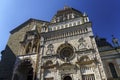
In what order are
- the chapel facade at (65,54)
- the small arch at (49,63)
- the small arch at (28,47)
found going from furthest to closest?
the small arch at (28,47) < the small arch at (49,63) < the chapel facade at (65,54)

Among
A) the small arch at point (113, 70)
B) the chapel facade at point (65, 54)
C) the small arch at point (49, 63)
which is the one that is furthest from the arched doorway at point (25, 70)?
the small arch at point (113, 70)

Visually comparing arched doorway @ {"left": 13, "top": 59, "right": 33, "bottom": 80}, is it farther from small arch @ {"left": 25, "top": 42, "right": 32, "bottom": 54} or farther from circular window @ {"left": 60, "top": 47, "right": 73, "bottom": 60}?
circular window @ {"left": 60, "top": 47, "right": 73, "bottom": 60}

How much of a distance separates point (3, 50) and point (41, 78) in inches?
474

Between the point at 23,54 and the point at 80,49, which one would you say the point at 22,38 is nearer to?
the point at 23,54

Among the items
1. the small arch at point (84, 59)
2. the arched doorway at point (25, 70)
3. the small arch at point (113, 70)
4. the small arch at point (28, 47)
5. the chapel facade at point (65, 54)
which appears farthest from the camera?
the small arch at point (28, 47)

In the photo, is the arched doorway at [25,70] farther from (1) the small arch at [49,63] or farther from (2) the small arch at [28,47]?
(1) the small arch at [49,63]

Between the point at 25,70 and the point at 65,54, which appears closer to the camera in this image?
the point at 65,54

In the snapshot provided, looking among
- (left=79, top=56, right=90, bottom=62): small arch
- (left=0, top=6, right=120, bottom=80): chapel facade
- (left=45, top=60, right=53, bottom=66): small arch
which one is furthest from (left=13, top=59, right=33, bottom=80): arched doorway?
(left=79, top=56, right=90, bottom=62): small arch

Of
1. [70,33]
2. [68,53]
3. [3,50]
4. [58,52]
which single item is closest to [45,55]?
[58,52]

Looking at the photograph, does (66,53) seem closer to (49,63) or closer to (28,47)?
(49,63)

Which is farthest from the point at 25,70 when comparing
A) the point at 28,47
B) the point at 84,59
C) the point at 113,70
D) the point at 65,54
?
the point at 113,70

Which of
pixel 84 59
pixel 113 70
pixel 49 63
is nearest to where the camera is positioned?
pixel 84 59

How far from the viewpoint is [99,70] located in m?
18.1

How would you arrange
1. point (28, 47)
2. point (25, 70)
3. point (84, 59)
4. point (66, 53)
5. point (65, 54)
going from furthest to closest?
→ point (28, 47) → point (25, 70) → point (66, 53) → point (65, 54) → point (84, 59)
